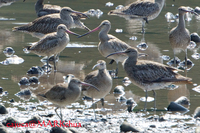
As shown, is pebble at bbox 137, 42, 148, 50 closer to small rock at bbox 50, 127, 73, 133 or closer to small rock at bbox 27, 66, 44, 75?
A: small rock at bbox 27, 66, 44, 75

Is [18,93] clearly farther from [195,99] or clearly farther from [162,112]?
[195,99]

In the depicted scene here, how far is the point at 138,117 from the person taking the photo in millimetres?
7188

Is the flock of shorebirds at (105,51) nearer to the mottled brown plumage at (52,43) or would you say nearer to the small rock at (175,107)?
the mottled brown plumage at (52,43)

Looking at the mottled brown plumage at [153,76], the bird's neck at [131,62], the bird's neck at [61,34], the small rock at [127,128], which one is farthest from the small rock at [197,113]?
the bird's neck at [61,34]

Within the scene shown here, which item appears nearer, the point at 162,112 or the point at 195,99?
the point at 162,112

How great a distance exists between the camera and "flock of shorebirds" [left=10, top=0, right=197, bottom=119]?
7155mm

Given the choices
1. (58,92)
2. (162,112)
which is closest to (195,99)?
(162,112)

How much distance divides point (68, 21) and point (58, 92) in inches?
252

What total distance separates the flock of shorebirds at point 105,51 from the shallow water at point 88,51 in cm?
52

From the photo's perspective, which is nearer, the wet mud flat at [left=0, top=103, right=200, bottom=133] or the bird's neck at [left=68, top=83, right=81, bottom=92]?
the wet mud flat at [left=0, top=103, right=200, bottom=133]

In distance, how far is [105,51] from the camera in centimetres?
1038

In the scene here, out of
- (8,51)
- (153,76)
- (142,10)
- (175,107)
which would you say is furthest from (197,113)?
(142,10)

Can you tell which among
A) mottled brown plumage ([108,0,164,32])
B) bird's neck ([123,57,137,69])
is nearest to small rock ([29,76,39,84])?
bird's neck ([123,57,137,69])

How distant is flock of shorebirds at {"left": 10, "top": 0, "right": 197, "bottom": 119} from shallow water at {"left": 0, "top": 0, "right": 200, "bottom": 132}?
52cm
